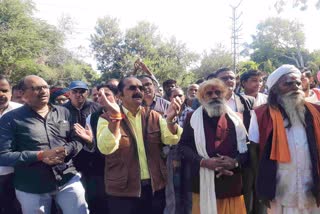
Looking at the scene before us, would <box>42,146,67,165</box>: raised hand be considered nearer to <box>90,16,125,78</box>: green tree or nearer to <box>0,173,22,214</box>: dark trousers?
<box>0,173,22,214</box>: dark trousers

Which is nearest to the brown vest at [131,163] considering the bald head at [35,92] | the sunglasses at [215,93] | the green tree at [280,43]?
the sunglasses at [215,93]

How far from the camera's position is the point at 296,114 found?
3.79 meters

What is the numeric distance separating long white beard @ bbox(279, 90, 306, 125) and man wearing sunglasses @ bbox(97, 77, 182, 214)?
1.09 m

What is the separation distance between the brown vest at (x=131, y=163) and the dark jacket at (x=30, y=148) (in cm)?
52

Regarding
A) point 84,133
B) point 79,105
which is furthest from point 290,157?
point 79,105

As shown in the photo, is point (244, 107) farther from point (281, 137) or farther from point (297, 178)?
point (297, 178)

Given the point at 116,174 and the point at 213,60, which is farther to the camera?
the point at 213,60

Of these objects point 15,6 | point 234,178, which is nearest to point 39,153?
point 234,178

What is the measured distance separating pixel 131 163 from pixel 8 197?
153 cm

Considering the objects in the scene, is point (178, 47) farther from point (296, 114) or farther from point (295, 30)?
point (296, 114)

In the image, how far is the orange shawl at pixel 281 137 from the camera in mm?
3602

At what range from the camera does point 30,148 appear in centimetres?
392

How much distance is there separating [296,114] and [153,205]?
5.81ft

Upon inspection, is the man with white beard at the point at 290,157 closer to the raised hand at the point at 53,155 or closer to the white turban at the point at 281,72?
the white turban at the point at 281,72
